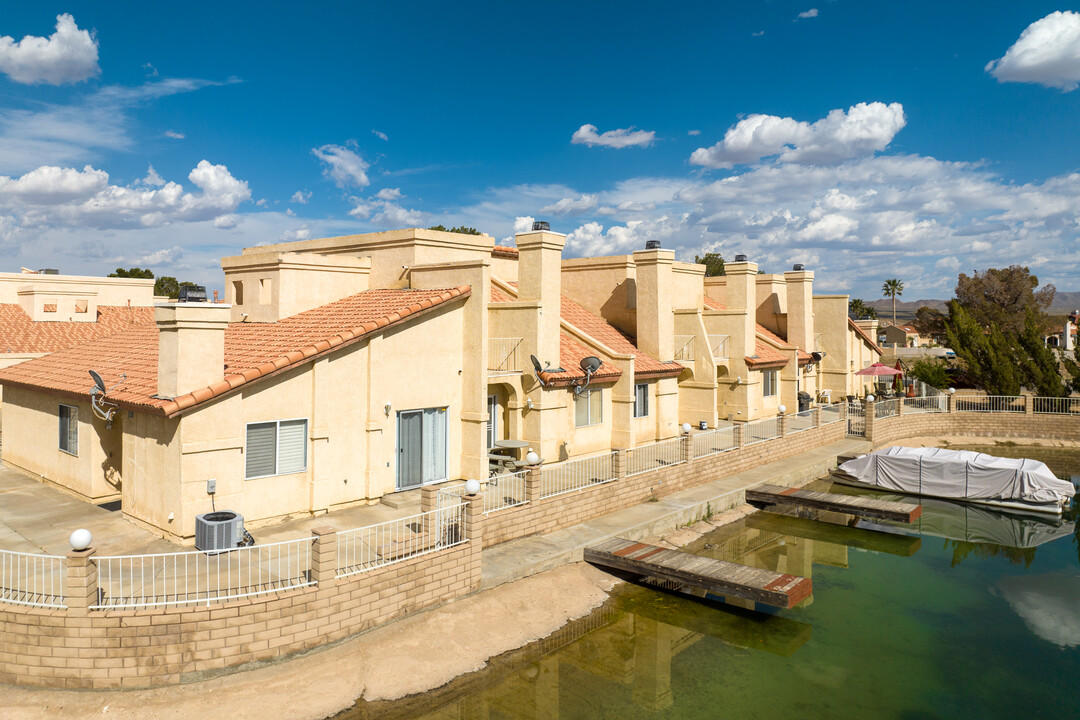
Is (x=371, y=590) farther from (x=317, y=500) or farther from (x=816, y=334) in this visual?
(x=816, y=334)

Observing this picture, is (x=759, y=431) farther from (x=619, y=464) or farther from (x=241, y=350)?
(x=241, y=350)

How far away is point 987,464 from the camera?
22.7m

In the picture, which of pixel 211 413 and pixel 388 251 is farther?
pixel 388 251

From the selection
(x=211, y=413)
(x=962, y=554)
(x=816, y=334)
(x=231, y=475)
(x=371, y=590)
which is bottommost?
(x=962, y=554)

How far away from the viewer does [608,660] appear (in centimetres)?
1143

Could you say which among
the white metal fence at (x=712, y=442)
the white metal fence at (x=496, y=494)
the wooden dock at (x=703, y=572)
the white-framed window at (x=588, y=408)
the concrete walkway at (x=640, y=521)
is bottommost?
the wooden dock at (x=703, y=572)

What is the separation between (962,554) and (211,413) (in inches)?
748

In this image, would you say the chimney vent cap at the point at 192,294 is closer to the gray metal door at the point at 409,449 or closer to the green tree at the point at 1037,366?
the gray metal door at the point at 409,449

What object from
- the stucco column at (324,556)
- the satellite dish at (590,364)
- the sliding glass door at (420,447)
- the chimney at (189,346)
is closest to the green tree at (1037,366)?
the satellite dish at (590,364)

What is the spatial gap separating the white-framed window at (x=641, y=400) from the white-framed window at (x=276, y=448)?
12.3 metres

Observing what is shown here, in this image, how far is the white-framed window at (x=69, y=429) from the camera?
16.6 meters

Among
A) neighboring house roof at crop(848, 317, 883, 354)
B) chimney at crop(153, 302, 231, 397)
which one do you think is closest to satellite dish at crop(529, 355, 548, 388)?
chimney at crop(153, 302, 231, 397)

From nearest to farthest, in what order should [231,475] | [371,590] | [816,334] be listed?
1. [371,590]
2. [231,475]
3. [816,334]

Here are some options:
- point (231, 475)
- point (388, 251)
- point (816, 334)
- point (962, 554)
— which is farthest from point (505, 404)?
point (816, 334)
